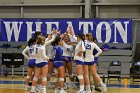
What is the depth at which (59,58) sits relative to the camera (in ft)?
39.8

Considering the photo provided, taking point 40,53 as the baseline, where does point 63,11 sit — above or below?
above

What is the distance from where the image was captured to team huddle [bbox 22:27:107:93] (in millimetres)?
11758

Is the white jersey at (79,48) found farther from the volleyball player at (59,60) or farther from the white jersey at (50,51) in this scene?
the white jersey at (50,51)

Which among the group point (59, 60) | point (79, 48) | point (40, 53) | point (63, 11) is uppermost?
point (63, 11)

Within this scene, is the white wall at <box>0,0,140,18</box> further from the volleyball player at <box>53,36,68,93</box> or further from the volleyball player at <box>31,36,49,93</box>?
the volleyball player at <box>31,36,49,93</box>

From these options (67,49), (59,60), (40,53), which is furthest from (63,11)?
(40,53)

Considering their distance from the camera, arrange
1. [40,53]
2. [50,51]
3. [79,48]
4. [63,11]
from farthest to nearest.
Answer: [63,11], [50,51], [79,48], [40,53]

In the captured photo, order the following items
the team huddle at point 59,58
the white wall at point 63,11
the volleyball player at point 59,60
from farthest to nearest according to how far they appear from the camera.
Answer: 1. the white wall at point 63,11
2. the volleyball player at point 59,60
3. the team huddle at point 59,58

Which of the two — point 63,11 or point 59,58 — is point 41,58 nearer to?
point 59,58

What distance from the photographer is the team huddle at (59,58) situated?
38.6 feet

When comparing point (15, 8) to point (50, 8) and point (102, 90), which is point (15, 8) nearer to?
point (50, 8)

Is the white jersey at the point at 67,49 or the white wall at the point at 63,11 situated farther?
the white wall at the point at 63,11

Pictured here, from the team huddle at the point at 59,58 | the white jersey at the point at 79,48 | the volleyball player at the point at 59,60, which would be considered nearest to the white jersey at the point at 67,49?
the team huddle at the point at 59,58

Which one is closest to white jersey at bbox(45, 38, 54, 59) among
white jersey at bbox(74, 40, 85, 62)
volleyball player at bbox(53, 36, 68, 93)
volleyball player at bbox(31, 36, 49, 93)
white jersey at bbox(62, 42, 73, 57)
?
white jersey at bbox(62, 42, 73, 57)
